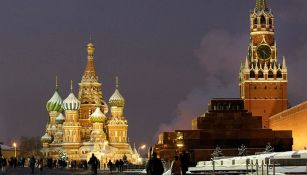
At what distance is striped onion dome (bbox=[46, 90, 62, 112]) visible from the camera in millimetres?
143625

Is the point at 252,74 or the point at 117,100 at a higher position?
the point at 252,74

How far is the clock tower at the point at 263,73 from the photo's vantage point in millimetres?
147750

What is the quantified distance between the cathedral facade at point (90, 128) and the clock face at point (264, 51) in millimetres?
26712

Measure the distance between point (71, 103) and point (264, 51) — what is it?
37.8 meters

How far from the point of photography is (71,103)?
5221 inches

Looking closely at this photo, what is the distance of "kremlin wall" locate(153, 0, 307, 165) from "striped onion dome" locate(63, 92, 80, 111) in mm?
16122

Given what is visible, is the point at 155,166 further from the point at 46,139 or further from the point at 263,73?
the point at 263,73

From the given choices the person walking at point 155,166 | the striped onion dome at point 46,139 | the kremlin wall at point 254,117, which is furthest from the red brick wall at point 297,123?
the person walking at point 155,166

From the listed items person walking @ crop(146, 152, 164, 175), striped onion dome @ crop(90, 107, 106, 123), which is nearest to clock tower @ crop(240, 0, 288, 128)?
striped onion dome @ crop(90, 107, 106, 123)

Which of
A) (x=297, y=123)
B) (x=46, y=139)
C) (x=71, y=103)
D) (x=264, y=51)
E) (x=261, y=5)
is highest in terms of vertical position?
(x=261, y=5)

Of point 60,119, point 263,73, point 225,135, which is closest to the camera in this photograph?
point 225,135

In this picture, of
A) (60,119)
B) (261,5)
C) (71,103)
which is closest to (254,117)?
(71,103)

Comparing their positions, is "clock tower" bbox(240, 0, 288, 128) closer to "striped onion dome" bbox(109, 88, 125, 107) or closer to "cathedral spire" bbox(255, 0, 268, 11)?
"cathedral spire" bbox(255, 0, 268, 11)

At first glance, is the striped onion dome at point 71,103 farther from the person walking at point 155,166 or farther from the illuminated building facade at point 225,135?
the person walking at point 155,166
